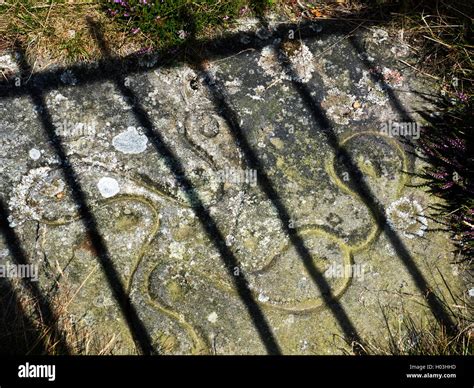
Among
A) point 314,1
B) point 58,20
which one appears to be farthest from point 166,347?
point 314,1

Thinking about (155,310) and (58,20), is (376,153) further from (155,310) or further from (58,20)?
(58,20)

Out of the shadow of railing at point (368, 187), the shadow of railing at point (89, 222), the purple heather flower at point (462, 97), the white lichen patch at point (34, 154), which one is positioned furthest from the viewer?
the purple heather flower at point (462, 97)

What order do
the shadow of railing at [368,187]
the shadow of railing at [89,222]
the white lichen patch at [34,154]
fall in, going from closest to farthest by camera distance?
the shadow of railing at [89,222]
the shadow of railing at [368,187]
the white lichen patch at [34,154]

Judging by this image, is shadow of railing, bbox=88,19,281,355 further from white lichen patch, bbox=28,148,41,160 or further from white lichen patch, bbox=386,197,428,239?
white lichen patch, bbox=386,197,428,239

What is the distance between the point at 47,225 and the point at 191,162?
3.13ft

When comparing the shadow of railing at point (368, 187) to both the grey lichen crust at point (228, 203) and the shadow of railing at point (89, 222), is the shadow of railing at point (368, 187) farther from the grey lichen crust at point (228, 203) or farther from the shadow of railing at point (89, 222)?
the shadow of railing at point (89, 222)

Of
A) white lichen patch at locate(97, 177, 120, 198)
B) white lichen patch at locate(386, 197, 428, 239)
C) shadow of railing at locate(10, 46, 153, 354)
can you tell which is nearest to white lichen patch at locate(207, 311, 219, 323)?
shadow of railing at locate(10, 46, 153, 354)

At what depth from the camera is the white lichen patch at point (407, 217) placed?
3837 mm

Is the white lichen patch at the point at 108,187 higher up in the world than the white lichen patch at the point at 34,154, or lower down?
lower down

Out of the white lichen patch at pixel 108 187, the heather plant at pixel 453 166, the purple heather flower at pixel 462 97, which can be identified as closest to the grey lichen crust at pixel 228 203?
the white lichen patch at pixel 108 187

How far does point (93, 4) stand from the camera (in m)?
4.22

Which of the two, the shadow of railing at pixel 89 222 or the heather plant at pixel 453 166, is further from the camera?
the heather plant at pixel 453 166

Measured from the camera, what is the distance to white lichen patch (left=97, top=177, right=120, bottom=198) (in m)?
3.77

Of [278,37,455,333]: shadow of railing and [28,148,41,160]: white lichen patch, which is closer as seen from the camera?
[278,37,455,333]: shadow of railing
